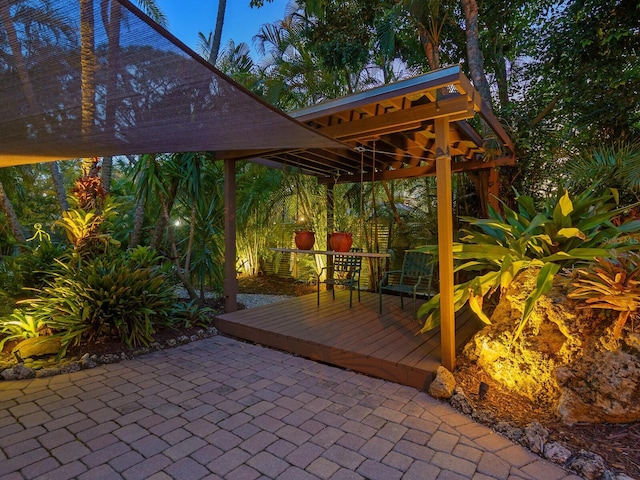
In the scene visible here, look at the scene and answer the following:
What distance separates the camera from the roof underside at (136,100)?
147 centimetres

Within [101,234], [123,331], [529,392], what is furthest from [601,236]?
[101,234]

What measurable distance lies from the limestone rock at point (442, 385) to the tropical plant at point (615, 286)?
104cm

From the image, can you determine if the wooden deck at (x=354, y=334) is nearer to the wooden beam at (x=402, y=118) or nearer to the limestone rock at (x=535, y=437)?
the limestone rock at (x=535, y=437)

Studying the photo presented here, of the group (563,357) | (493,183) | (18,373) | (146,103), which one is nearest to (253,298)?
(18,373)

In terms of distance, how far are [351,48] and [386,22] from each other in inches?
28.8

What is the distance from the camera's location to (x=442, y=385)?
98.5 inches

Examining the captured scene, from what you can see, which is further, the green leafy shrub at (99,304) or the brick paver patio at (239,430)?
the green leafy shrub at (99,304)

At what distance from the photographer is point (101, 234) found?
3.91m

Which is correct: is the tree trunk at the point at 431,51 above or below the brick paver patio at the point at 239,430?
above

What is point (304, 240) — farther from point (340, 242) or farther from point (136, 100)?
point (136, 100)

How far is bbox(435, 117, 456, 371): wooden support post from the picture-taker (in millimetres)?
2732

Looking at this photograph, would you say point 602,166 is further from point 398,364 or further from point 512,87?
point 512,87

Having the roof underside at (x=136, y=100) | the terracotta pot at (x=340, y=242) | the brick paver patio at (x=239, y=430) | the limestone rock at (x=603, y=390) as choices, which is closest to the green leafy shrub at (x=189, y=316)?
the brick paver patio at (x=239, y=430)

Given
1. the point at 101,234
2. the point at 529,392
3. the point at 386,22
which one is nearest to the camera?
the point at 529,392
